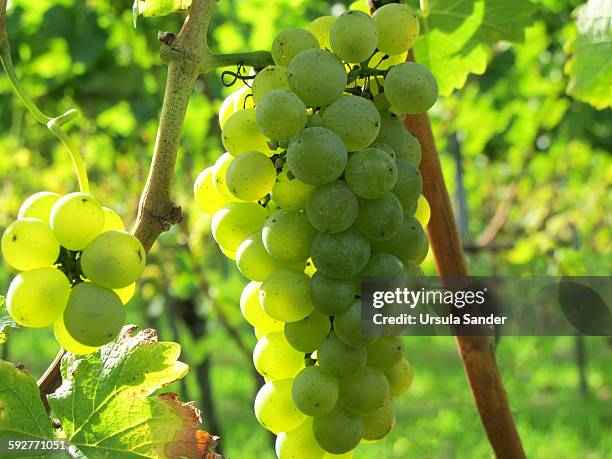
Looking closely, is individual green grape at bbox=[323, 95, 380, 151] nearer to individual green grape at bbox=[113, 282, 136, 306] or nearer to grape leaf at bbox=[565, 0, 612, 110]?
individual green grape at bbox=[113, 282, 136, 306]

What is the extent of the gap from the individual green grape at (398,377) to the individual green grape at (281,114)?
0.24 meters

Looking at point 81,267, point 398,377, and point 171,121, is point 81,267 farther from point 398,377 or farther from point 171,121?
point 398,377

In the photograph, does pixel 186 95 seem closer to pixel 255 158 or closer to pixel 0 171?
pixel 255 158

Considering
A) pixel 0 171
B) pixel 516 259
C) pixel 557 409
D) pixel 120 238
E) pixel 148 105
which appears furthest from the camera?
pixel 0 171

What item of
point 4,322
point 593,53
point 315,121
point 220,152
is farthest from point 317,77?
point 220,152

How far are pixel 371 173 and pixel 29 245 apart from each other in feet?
0.93

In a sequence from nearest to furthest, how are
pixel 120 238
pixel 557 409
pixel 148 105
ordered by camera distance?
pixel 120 238, pixel 148 105, pixel 557 409

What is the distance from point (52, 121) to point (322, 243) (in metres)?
0.27

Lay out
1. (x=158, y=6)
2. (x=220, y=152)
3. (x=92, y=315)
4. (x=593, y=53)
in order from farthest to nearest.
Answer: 1. (x=220, y=152)
2. (x=593, y=53)
3. (x=158, y=6)
4. (x=92, y=315)

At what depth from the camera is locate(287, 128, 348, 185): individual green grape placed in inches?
23.8

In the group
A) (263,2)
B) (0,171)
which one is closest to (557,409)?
(263,2)

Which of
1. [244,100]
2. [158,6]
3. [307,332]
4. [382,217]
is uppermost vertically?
[158,6]

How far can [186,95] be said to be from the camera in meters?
0.64

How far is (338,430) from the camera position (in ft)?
2.20
